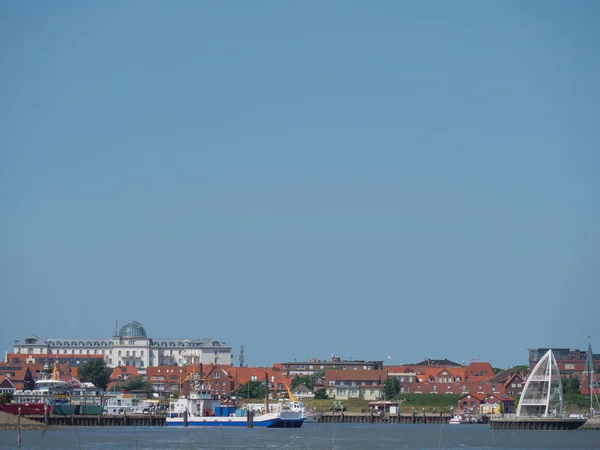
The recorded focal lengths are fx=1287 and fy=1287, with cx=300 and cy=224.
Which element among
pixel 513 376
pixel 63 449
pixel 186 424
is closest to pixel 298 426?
pixel 186 424

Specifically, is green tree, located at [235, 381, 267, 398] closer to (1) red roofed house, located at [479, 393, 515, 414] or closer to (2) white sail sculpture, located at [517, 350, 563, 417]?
(1) red roofed house, located at [479, 393, 515, 414]

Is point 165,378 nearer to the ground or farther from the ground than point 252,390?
farther from the ground

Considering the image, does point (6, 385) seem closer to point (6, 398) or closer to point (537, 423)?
point (6, 398)

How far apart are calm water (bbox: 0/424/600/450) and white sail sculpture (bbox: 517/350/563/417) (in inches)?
78.1

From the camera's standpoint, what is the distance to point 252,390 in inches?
6462

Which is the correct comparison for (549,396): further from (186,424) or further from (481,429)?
(186,424)

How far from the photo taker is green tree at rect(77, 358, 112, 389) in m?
177

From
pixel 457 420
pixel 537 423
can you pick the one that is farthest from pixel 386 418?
pixel 537 423

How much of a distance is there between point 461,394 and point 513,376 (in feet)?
33.1

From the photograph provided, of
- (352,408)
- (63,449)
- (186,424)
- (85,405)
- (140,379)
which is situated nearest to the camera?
(63,449)

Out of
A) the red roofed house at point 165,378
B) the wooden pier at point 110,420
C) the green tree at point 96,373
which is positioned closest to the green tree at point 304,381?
the red roofed house at point 165,378

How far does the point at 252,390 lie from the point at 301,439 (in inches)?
2795

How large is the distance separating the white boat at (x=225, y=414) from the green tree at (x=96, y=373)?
56028mm

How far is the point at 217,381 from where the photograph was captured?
172 metres
